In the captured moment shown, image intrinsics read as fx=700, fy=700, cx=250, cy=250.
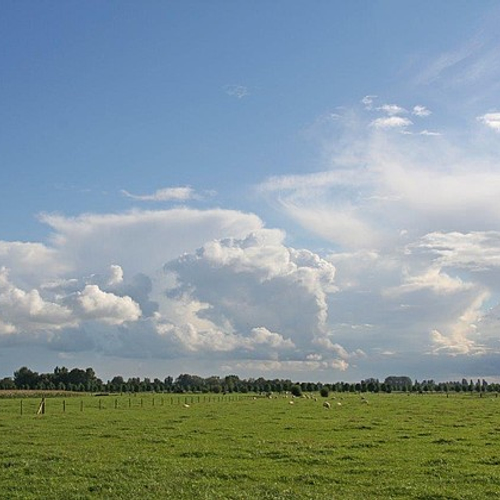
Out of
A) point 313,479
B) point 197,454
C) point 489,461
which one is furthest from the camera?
point 197,454

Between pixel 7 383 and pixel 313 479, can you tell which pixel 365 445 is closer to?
pixel 313 479

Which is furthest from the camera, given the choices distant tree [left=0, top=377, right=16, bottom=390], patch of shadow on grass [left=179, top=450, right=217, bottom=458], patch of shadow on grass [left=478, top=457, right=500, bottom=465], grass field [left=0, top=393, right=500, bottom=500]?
distant tree [left=0, top=377, right=16, bottom=390]

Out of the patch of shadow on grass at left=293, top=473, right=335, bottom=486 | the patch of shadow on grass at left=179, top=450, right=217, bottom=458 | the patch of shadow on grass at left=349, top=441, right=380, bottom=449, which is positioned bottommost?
the patch of shadow on grass at left=293, top=473, right=335, bottom=486

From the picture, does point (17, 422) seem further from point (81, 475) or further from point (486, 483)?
point (486, 483)

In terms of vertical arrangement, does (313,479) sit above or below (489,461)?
below

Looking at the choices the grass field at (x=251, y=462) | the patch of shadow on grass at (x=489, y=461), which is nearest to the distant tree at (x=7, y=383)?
the grass field at (x=251, y=462)

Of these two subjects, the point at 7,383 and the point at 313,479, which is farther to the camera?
the point at 7,383

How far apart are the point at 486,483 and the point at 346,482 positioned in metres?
4.56

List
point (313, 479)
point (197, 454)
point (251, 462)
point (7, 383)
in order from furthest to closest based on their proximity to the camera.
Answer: point (7, 383), point (197, 454), point (251, 462), point (313, 479)

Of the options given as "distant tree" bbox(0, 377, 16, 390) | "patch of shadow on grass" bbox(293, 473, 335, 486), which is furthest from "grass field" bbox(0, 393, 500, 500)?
"distant tree" bbox(0, 377, 16, 390)

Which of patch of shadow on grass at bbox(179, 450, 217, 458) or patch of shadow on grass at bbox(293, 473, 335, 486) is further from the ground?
patch of shadow on grass at bbox(179, 450, 217, 458)

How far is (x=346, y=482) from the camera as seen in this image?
75.2 feet

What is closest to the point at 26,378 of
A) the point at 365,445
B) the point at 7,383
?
the point at 7,383

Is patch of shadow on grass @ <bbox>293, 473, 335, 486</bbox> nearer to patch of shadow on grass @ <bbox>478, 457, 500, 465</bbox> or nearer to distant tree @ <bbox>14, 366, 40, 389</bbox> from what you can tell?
patch of shadow on grass @ <bbox>478, 457, 500, 465</bbox>
